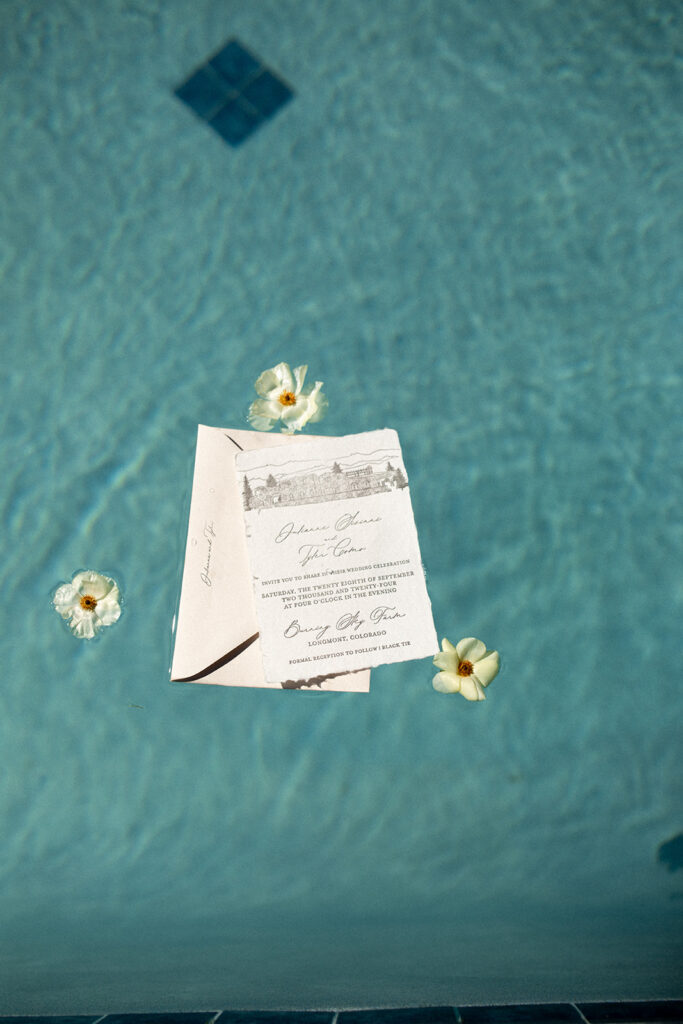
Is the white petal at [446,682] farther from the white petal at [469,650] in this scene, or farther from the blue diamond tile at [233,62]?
the blue diamond tile at [233,62]

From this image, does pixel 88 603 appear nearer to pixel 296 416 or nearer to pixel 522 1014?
pixel 296 416

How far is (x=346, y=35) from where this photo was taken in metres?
0.88

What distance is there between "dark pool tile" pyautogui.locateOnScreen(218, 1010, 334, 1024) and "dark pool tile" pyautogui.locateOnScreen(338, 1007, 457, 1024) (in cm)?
2

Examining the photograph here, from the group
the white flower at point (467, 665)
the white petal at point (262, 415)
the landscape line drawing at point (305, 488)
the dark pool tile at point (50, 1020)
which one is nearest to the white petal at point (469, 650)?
the white flower at point (467, 665)

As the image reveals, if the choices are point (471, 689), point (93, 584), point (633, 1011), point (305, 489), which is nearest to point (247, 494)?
point (305, 489)

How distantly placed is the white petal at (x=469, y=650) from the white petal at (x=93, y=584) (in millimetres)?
339

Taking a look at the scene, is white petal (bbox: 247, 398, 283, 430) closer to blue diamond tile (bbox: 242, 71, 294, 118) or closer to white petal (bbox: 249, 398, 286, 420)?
white petal (bbox: 249, 398, 286, 420)

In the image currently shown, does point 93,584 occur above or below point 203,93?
below

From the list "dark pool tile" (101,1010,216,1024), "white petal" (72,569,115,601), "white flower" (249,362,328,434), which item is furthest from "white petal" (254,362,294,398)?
"dark pool tile" (101,1010,216,1024)

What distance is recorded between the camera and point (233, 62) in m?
0.88

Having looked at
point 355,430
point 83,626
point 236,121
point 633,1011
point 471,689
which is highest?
point 236,121

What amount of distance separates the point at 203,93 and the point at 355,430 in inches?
16.2

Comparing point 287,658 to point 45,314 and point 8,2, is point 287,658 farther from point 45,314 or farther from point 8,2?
point 8,2

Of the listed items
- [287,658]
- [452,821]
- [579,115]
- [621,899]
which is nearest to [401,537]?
[287,658]
